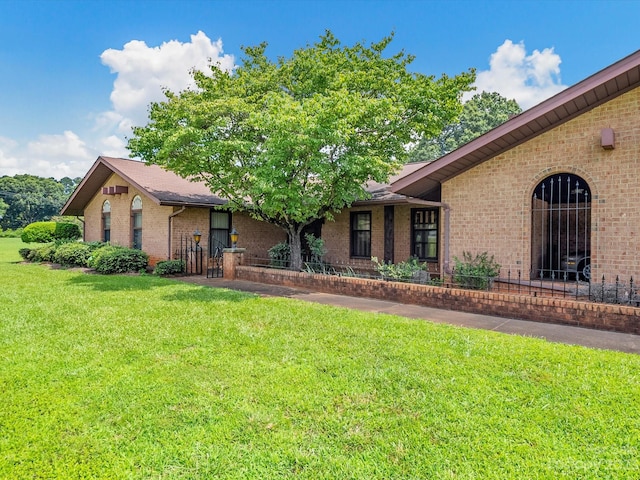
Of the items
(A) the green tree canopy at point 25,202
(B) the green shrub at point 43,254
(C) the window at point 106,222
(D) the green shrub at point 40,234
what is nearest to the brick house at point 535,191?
(C) the window at point 106,222

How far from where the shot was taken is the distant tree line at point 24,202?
7244 cm

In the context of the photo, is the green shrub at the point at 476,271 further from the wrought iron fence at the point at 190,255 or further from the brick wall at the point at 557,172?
the wrought iron fence at the point at 190,255

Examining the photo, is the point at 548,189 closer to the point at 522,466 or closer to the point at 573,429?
the point at 573,429

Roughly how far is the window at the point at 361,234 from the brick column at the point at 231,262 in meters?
4.95

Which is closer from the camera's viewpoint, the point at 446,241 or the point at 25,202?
the point at 446,241

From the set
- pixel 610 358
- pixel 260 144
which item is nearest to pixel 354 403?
pixel 610 358

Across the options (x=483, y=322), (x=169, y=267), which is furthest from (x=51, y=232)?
(x=483, y=322)

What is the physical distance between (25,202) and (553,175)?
8819 cm

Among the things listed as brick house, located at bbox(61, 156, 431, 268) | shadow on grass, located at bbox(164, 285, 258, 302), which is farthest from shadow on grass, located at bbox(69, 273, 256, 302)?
brick house, located at bbox(61, 156, 431, 268)

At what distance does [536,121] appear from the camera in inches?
335

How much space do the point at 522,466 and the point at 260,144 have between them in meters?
10.9

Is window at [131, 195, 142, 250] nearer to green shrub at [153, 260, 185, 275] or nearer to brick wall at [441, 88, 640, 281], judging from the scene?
green shrub at [153, 260, 185, 275]

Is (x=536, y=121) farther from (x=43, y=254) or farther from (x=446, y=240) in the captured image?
(x=43, y=254)

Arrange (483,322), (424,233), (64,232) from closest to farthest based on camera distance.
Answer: (483,322) → (424,233) → (64,232)
